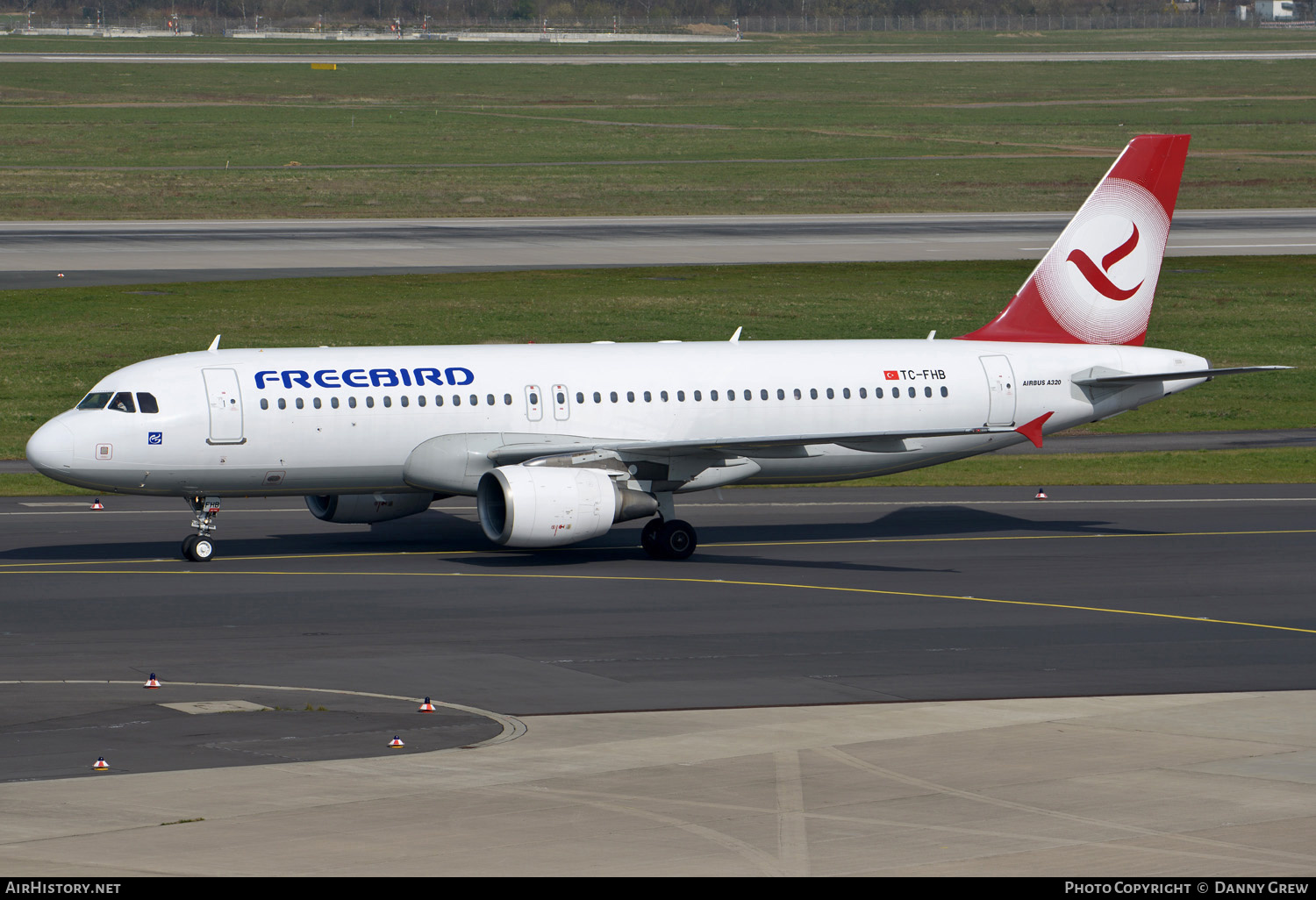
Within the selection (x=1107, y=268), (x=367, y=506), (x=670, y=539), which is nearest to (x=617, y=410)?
(x=670, y=539)

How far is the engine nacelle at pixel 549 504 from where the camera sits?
3691 centimetres

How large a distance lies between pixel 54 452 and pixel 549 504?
10.2 metres

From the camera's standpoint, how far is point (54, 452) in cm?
3709

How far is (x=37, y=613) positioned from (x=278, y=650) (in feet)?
18.8

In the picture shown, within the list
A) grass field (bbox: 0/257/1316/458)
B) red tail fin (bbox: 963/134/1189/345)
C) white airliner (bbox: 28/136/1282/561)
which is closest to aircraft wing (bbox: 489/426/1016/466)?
white airliner (bbox: 28/136/1282/561)

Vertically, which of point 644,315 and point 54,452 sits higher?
point 644,315

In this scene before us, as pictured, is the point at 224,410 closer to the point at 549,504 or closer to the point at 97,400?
the point at 97,400

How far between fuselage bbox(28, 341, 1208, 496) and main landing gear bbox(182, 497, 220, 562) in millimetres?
595

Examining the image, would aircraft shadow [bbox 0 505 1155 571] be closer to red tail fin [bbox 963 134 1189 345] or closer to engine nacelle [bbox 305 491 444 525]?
engine nacelle [bbox 305 491 444 525]

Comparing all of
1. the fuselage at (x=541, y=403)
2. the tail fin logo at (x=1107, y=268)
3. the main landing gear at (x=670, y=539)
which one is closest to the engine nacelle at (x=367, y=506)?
the fuselage at (x=541, y=403)

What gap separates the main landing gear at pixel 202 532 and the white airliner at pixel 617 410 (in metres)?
0.04

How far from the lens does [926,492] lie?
5072 centimetres
